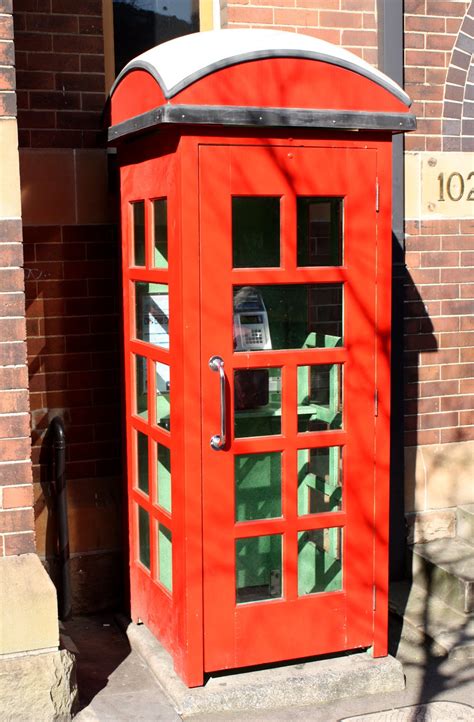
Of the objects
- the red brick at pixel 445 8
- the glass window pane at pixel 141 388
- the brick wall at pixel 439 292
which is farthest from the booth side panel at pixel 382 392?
the red brick at pixel 445 8

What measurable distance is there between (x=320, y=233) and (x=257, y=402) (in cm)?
84

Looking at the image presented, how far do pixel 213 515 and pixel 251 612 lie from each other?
51 centimetres

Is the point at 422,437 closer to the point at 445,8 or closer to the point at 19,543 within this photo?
the point at 445,8

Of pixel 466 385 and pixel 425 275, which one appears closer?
pixel 425 275

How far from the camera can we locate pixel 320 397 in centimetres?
497

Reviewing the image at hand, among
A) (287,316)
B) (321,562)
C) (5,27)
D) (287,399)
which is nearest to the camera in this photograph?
(5,27)

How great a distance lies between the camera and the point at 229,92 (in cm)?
455

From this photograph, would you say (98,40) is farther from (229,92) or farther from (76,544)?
(76,544)

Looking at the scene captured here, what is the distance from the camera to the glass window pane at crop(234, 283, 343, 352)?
190 inches

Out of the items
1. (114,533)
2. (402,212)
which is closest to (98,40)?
(402,212)

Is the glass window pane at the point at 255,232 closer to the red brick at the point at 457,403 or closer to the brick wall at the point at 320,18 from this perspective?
the brick wall at the point at 320,18

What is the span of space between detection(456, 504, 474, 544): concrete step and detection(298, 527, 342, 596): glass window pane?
1769 millimetres

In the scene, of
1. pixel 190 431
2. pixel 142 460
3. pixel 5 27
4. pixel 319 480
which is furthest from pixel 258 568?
pixel 5 27

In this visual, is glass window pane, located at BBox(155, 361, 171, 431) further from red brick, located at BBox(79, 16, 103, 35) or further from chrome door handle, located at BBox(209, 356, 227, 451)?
red brick, located at BBox(79, 16, 103, 35)
